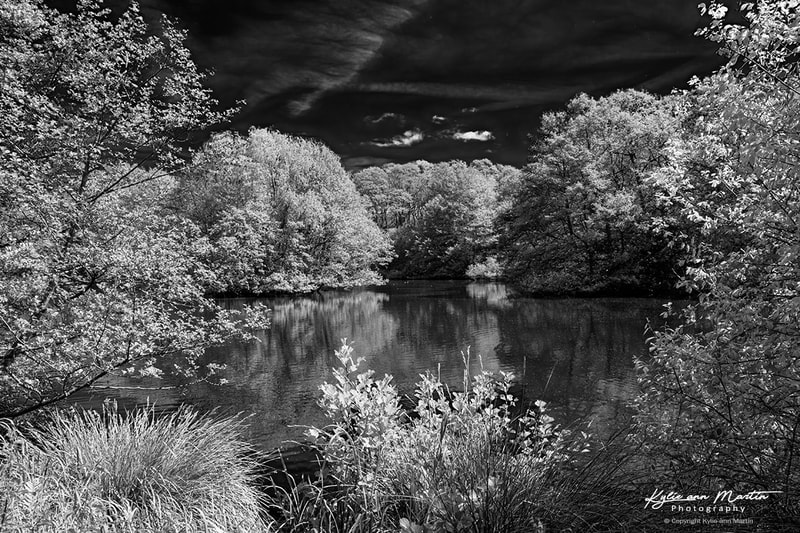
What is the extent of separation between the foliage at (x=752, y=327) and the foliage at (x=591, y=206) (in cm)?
2680

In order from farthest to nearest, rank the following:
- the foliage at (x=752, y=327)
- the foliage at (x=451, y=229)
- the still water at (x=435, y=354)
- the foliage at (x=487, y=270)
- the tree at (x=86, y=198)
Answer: the foliage at (x=451, y=229), the foliage at (x=487, y=270), the still water at (x=435, y=354), the tree at (x=86, y=198), the foliage at (x=752, y=327)

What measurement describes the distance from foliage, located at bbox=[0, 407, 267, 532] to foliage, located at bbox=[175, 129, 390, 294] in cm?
2858

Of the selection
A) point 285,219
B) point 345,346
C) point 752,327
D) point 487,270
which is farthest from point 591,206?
point 345,346

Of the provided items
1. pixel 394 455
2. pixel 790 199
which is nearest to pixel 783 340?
pixel 790 199

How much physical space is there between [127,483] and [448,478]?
323 centimetres

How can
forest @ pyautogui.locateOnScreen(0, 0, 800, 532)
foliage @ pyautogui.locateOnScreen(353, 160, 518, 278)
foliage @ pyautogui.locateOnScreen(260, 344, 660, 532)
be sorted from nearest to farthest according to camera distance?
foliage @ pyautogui.locateOnScreen(260, 344, 660, 532), forest @ pyautogui.locateOnScreen(0, 0, 800, 532), foliage @ pyautogui.locateOnScreen(353, 160, 518, 278)

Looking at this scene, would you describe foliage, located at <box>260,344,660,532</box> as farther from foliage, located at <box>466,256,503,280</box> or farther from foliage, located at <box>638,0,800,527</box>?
foliage, located at <box>466,256,503,280</box>

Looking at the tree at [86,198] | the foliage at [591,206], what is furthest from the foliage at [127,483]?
the foliage at [591,206]

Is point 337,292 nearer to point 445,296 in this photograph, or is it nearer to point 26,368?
point 445,296

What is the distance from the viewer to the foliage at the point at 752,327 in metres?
3.46

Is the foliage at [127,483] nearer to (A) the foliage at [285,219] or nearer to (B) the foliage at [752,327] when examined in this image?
(B) the foliage at [752,327]

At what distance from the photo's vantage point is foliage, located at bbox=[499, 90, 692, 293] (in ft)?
100

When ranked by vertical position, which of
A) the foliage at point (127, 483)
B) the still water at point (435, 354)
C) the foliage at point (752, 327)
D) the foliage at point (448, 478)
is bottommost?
the still water at point (435, 354)

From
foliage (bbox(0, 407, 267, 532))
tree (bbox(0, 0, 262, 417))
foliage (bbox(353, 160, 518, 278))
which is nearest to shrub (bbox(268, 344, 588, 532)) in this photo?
foliage (bbox(0, 407, 267, 532))
